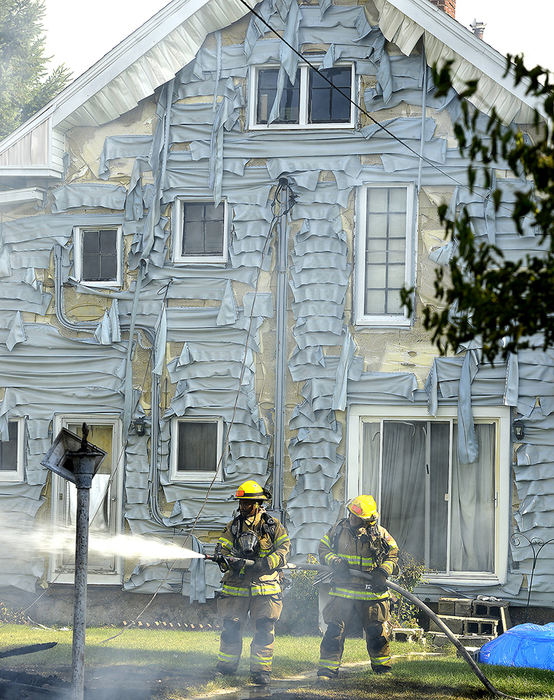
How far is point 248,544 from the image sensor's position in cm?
1089

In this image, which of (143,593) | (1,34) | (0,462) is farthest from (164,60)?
(1,34)

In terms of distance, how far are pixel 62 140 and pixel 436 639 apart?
921cm

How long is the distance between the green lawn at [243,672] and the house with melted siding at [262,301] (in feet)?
6.55

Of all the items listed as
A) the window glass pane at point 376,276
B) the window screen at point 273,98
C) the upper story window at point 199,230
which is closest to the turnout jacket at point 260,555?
the window glass pane at point 376,276

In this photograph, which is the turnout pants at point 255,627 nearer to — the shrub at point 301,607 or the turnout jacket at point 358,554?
the turnout jacket at point 358,554

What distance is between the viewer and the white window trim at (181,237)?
1512cm

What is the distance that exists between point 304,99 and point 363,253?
252 centimetres

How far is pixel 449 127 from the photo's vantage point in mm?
14617

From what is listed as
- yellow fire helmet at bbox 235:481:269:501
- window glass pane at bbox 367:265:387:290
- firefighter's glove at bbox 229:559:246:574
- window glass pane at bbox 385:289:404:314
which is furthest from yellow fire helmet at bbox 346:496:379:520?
window glass pane at bbox 367:265:387:290

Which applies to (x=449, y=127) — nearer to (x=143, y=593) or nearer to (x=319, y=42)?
(x=319, y=42)

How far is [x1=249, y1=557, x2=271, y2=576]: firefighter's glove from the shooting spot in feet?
36.0

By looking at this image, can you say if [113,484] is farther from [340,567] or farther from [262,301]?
[340,567]

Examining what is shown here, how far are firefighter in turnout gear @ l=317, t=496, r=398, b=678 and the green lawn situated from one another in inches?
11.8

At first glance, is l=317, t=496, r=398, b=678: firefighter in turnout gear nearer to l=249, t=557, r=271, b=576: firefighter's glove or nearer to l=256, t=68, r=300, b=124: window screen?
l=249, t=557, r=271, b=576: firefighter's glove
